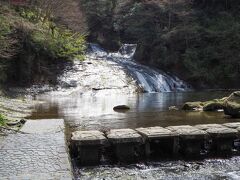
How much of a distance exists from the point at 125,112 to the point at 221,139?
8.57 m

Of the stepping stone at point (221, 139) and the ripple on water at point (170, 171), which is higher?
the stepping stone at point (221, 139)

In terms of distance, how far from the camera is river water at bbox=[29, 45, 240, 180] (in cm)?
920

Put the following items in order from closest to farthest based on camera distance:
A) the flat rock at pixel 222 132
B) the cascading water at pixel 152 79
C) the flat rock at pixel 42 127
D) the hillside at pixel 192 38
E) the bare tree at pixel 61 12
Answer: the flat rock at pixel 222 132
the flat rock at pixel 42 127
the cascading water at pixel 152 79
the bare tree at pixel 61 12
the hillside at pixel 192 38

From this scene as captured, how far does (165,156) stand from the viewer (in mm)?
10609

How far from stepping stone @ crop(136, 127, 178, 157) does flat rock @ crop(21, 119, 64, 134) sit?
2.56 metres

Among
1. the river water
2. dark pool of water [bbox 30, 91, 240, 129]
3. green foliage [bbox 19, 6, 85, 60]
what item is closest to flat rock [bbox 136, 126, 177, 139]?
the river water

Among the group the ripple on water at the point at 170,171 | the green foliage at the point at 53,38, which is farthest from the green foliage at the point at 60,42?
the ripple on water at the point at 170,171

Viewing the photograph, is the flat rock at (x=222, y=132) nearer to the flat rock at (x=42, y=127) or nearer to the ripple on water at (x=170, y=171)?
the ripple on water at (x=170, y=171)

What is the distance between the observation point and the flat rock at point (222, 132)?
35.4ft

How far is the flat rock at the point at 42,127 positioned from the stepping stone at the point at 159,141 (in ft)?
8.39

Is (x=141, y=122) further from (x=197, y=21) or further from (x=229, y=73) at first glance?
(x=197, y=21)

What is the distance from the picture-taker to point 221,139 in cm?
1087

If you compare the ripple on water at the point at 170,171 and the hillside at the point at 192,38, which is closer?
the ripple on water at the point at 170,171

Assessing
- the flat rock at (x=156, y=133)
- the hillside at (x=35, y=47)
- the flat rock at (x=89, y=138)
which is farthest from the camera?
the hillside at (x=35, y=47)
